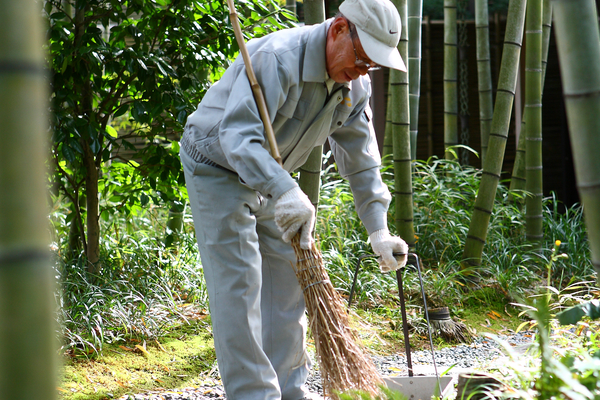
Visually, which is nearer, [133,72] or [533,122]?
[133,72]

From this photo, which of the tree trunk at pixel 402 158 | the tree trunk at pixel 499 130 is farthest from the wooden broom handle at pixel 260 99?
the tree trunk at pixel 499 130

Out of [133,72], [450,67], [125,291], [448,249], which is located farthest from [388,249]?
[450,67]

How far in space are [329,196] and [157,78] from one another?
1924 millimetres

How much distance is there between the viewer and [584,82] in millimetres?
1122

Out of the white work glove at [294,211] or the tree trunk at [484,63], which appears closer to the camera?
the white work glove at [294,211]

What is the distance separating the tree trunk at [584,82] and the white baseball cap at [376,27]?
81cm

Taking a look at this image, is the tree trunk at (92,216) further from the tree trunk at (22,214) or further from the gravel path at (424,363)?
the tree trunk at (22,214)

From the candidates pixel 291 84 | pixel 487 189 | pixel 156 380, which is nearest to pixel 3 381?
pixel 291 84

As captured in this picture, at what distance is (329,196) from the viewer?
15.2 feet

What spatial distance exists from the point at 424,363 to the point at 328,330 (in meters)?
1.08

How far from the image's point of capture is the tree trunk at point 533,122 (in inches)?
157

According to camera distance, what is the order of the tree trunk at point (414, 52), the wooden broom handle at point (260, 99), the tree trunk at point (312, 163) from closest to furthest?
the wooden broom handle at point (260, 99) < the tree trunk at point (312, 163) < the tree trunk at point (414, 52)

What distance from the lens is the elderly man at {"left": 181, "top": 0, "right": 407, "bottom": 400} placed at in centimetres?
190

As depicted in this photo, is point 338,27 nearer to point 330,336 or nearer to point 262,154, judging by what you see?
point 262,154
